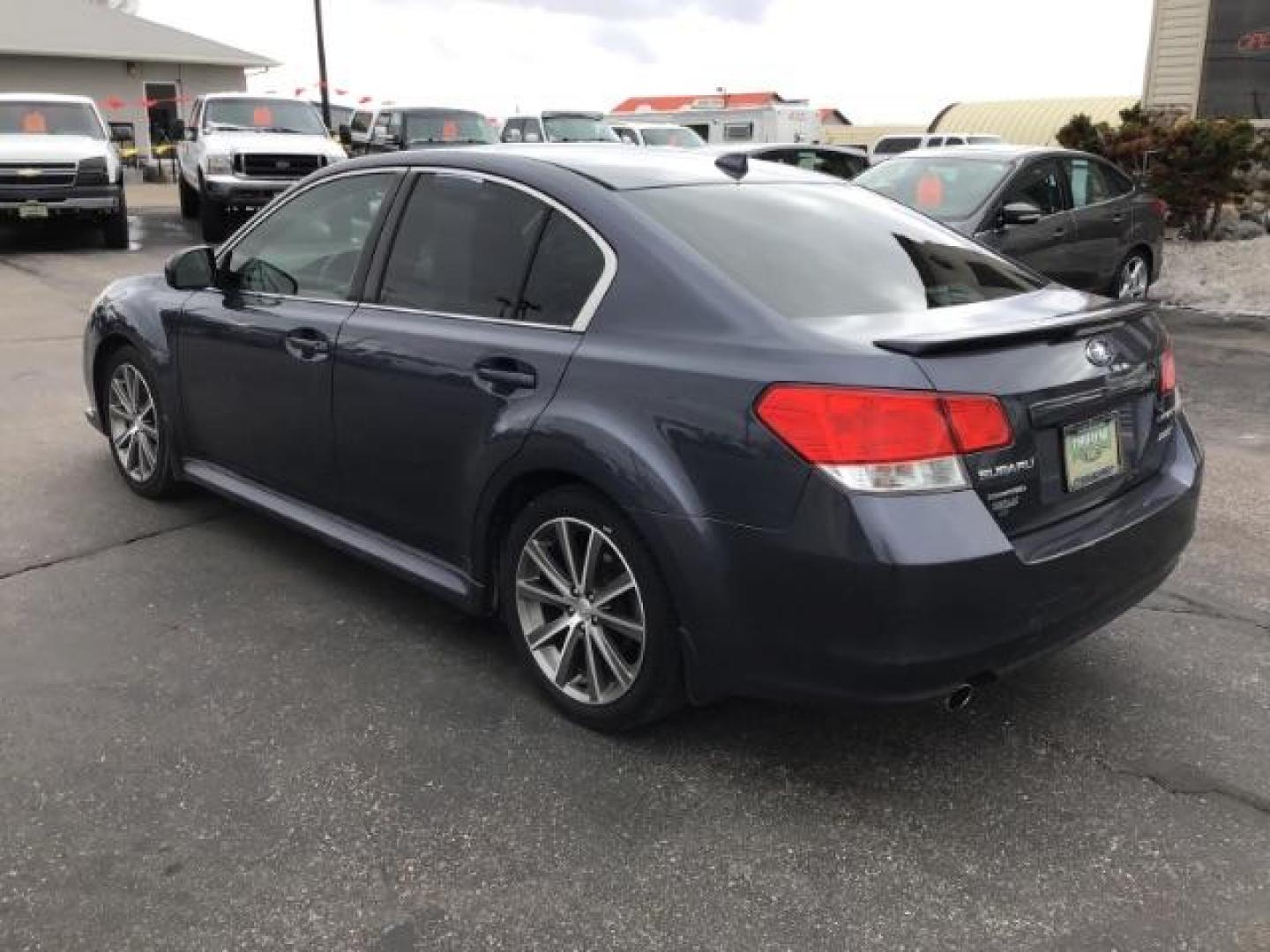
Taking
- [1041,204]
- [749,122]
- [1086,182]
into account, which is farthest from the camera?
[749,122]

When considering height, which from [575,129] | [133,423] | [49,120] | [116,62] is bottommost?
[133,423]

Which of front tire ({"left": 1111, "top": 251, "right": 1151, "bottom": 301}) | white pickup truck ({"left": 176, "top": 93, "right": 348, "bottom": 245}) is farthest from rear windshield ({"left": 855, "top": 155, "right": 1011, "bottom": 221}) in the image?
white pickup truck ({"left": 176, "top": 93, "right": 348, "bottom": 245})

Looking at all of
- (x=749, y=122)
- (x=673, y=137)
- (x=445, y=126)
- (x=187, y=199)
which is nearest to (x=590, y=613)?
(x=445, y=126)

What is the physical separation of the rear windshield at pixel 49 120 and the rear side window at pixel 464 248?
13817 mm

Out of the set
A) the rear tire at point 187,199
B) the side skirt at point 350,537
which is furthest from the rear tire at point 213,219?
the side skirt at point 350,537

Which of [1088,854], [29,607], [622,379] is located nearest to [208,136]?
[29,607]

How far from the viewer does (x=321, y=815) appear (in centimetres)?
A: 288

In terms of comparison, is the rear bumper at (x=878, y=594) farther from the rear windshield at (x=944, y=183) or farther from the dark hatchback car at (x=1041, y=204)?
the rear windshield at (x=944, y=183)

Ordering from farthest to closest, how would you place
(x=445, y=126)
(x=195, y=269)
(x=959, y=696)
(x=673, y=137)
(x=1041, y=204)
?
(x=673, y=137)
(x=445, y=126)
(x=1041, y=204)
(x=195, y=269)
(x=959, y=696)

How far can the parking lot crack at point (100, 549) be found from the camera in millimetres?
4469

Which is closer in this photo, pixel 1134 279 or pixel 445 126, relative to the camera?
pixel 1134 279

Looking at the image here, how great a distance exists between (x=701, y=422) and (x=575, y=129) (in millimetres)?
19031

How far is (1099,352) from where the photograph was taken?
3.04 metres

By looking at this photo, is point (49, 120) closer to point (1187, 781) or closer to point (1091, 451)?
point (1091, 451)
